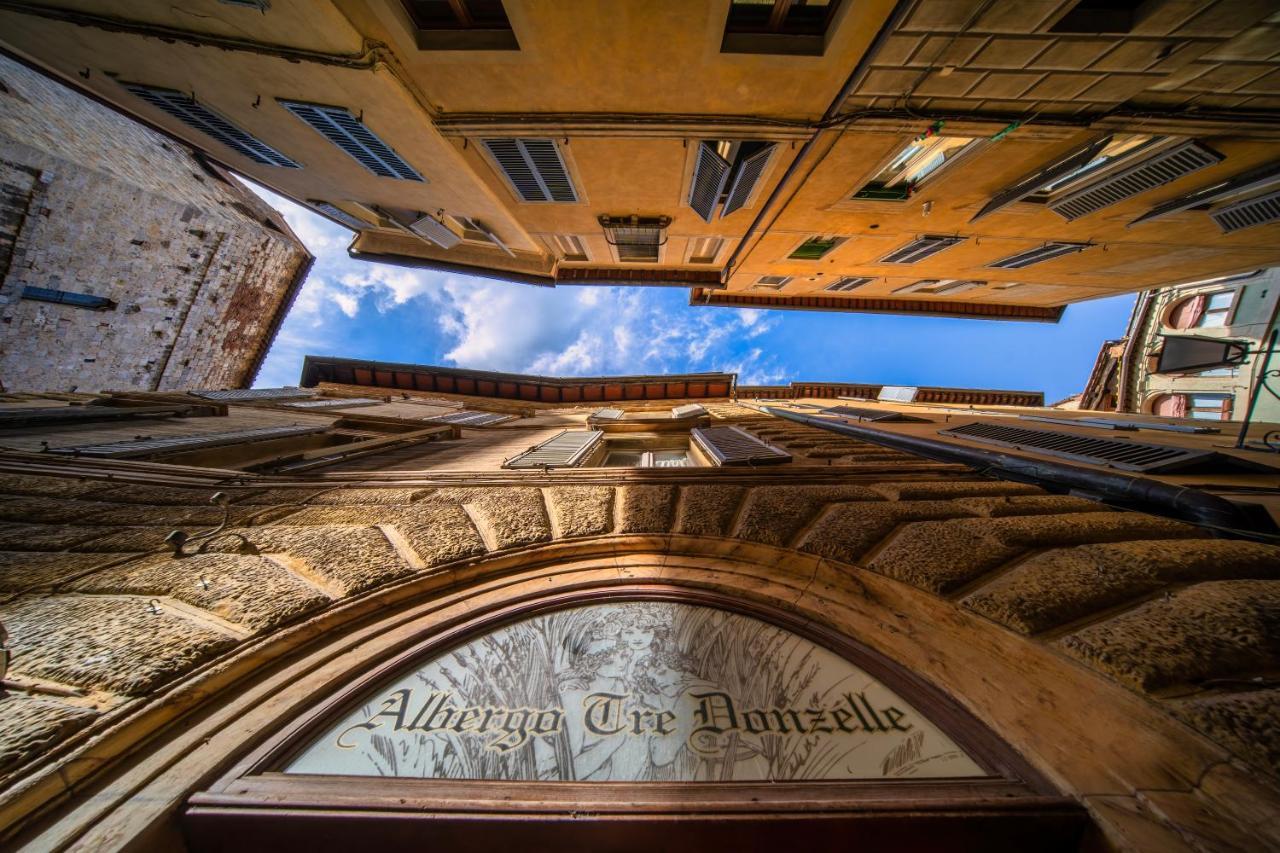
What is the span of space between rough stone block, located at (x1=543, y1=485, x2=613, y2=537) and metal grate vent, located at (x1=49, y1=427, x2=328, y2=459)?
4.11 meters

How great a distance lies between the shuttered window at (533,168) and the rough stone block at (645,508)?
5.25m

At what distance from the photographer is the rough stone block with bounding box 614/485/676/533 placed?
2.72m

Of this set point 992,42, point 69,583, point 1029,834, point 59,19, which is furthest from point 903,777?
point 59,19

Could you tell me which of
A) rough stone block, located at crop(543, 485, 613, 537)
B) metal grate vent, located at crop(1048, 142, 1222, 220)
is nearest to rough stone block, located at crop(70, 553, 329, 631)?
rough stone block, located at crop(543, 485, 613, 537)

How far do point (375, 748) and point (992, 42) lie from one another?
24.9 feet

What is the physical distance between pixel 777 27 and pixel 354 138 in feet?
18.7

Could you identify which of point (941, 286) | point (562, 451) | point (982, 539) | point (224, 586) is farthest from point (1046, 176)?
point (224, 586)

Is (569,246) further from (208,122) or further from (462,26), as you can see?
(208,122)

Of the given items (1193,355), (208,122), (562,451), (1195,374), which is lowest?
(562,451)

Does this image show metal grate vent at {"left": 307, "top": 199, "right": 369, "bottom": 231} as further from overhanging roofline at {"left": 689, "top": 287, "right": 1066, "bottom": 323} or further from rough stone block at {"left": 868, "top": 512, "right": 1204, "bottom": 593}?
rough stone block at {"left": 868, "top": 512, "right": 1204, "bottom": 593}

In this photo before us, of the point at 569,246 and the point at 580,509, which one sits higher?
the point at 569,246

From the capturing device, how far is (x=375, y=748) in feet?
5.02

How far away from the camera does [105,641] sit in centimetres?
156

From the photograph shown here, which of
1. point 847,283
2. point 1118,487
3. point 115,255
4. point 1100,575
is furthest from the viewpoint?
point 847,283
